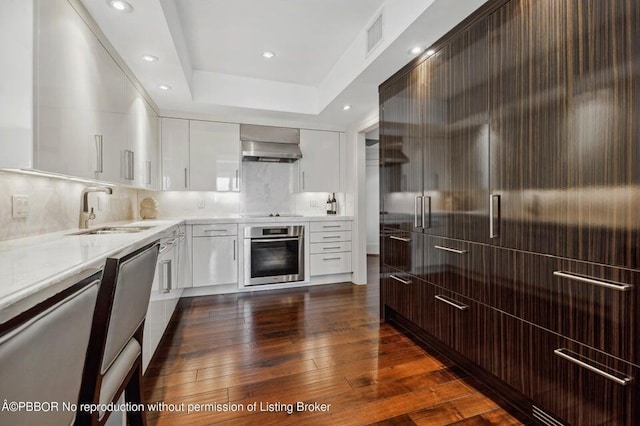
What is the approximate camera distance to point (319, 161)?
4406mm

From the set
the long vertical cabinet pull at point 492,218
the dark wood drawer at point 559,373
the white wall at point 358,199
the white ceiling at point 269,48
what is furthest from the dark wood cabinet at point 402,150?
the white wall at point 358,199

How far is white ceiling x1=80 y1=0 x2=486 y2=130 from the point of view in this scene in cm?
195

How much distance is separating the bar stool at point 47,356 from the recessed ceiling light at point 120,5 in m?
1.79

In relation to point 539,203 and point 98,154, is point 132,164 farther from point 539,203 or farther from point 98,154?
point 539,203

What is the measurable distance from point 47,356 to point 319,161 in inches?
160

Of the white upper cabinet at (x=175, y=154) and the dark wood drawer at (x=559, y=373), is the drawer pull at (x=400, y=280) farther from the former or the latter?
the white upper cabinet at (x=175, y=154)

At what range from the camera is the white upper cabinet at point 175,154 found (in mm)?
3738

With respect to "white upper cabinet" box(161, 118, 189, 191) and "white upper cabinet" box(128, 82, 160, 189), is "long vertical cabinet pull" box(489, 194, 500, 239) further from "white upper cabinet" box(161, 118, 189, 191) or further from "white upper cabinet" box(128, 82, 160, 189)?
"white upper cabinet" box(161, 118, 189, 191)

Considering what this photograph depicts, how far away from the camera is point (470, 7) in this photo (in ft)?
5.79

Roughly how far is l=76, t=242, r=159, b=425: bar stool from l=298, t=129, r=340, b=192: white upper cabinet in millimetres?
3306

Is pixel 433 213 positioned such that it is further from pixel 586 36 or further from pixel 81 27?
pixel 81 27

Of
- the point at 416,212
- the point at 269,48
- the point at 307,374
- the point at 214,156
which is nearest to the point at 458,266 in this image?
the point at 416,212

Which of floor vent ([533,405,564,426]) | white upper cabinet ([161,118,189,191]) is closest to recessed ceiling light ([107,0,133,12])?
white upper cabinet ([161,118,189,191])

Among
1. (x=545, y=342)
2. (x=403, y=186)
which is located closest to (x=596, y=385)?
(x=545, y=342)
